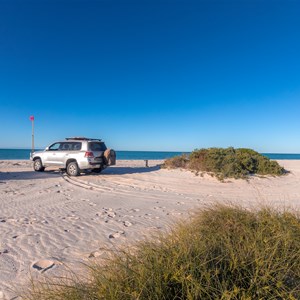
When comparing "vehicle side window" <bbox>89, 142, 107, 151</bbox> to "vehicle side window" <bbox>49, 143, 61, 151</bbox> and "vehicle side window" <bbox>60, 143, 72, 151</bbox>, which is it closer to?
"vehicle side window" <bbox>60, 143, 72, 151</bbox>

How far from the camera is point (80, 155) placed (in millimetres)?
14016

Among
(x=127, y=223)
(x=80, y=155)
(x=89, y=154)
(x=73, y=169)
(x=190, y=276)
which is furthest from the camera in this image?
(x=73, y=169)

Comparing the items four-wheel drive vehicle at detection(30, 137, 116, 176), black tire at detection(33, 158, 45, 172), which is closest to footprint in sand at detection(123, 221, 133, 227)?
four-wheel drive vehicle at detection(30, 137, 116, 176)

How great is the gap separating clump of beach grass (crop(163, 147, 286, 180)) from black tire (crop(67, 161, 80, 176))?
618 cm

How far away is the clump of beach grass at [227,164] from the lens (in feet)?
45.5

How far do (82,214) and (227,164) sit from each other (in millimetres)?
9905

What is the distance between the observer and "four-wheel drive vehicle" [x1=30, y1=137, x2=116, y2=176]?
14.0 meters

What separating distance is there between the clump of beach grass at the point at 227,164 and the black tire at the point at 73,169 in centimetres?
618

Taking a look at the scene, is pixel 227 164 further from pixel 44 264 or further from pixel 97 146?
pixel 44 264

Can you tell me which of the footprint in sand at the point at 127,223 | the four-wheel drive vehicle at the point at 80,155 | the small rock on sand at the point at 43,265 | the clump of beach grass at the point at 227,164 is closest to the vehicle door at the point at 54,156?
the four-wheel drive vehicle at the point at 80,155

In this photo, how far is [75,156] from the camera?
14195 mm

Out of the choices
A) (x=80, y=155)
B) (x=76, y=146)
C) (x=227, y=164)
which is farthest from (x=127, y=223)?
(x=227, y=164)

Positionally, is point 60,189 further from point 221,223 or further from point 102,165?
point 221,223

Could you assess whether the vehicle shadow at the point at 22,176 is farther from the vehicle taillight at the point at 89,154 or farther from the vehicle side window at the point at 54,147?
the vehicle taillight at the point at 89,154
